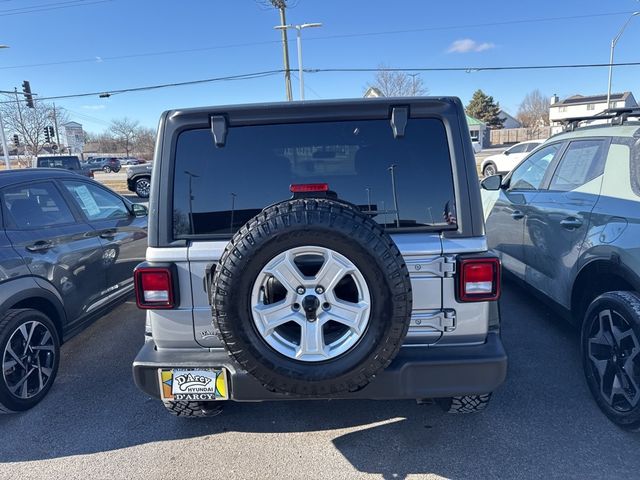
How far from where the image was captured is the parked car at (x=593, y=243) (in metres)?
2.61

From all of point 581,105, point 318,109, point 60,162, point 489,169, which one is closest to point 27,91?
point 60,162

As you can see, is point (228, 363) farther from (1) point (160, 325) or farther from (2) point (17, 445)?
(2) point (17, 445)

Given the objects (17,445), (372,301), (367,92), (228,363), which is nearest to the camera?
(372,301)

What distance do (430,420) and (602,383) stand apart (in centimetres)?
119

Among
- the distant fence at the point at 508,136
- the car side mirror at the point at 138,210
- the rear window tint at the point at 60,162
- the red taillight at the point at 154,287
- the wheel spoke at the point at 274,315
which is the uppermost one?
the distant fence at the point at 508,136

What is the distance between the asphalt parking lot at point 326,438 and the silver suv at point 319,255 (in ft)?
1.74

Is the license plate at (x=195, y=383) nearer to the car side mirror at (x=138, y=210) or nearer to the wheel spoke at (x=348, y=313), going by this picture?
the wheel spoke at (x=348, y=313)

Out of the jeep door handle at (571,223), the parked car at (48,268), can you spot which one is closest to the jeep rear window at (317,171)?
the jeep door handle at (571,223)

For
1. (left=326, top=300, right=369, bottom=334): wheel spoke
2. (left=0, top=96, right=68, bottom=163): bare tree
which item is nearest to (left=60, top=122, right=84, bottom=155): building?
(left=0, top=96, right=68, bottom=163): bare tree

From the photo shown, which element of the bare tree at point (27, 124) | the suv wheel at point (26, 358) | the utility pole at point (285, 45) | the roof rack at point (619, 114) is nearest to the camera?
the suv wheel at point (26, 358)

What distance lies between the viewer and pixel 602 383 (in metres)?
2.78

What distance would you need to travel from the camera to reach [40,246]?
330 cm

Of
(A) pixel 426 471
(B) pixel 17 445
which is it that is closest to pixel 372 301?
(A) pixel 426 471

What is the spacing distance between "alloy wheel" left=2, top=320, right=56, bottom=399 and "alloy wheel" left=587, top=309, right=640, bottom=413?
407 centimetres
